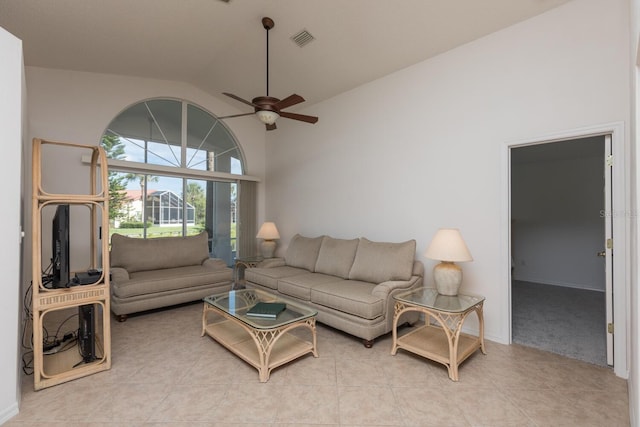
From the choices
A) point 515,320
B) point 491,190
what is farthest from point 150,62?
point 515,320

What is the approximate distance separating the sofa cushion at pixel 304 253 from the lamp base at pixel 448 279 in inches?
73.1

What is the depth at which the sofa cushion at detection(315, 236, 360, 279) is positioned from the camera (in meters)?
3.90

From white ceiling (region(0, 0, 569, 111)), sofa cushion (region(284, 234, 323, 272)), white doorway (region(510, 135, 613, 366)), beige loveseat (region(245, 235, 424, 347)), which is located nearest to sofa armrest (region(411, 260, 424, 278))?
beige loveseat (region(245, 235, 424, 347))

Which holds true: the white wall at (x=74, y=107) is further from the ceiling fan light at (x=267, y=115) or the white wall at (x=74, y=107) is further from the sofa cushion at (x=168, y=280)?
the ceiling fan light at (x=267, y=115)

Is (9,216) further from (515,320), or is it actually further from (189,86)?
(515,320)

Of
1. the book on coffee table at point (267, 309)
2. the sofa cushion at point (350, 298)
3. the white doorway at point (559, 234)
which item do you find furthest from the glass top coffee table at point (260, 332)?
the white doorway at point (559, 234)

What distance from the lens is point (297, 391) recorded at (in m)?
2.19

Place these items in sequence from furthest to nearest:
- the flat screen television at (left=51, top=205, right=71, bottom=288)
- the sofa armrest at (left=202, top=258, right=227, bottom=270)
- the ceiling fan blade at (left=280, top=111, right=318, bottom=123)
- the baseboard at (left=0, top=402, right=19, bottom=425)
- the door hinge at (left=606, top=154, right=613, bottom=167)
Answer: the sofa armrest at (left=202, top=258, right=227, bottom=270) < the ceiling fan blade at (left=280, top=111, right=318, bottom=123) < the door hinge at (left=606, top=154, right=613, bottom=167) < the flat screen television at (left=51, top=205, right=71, bottom=288) < the baseboard at (left=0, top=402, right=19, bottom=425)

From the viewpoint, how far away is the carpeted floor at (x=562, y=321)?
286 cm

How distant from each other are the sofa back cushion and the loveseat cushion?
2522mm

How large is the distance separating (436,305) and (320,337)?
4.13ft

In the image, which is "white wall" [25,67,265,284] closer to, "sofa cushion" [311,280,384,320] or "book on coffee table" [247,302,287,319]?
"book on coffee table" [247,302,287,319]

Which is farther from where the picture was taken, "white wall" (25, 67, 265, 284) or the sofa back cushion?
the sofa back cushion

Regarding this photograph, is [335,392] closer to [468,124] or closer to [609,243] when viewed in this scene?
[609,243]
